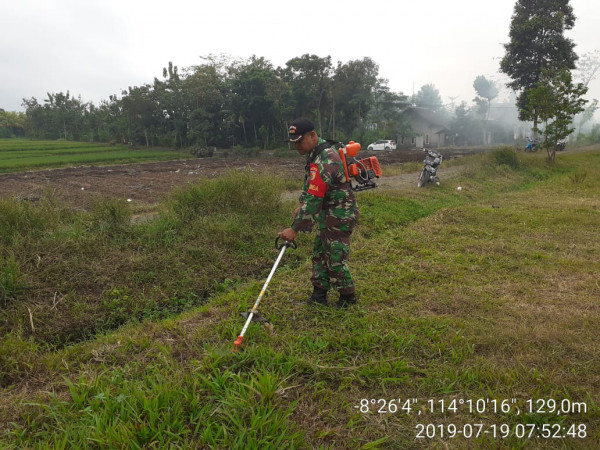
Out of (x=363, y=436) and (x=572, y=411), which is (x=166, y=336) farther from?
(x=572, y=411)

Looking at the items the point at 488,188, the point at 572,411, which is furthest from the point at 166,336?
the point at 488,188

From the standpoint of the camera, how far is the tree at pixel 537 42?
23734 mm

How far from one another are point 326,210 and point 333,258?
0.46 metres

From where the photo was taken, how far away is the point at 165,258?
4.88m

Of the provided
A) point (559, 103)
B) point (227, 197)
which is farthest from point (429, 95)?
point (227, 197)

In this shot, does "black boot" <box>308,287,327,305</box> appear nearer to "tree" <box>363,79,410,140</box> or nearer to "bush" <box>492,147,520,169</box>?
"bush" <box>492,147,520,169</box>

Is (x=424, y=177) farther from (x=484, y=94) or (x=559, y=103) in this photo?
(x=484, y=94)

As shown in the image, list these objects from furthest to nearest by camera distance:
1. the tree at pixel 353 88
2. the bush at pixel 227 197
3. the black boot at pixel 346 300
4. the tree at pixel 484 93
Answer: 1. the tree at pixel 484 93
2. the tree at pixel 353 88
3. the bush at pixel 227 197
4. the black boot at pixel 346 300

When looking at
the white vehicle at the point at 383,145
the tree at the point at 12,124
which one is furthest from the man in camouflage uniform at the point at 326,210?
the tree at the point at 12,124

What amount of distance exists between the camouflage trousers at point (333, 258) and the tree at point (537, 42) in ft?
82.1

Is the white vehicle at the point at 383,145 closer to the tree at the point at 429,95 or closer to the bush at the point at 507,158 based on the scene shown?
the bush at the point at 507,158

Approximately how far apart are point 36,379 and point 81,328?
1067 mm

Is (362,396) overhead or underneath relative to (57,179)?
A: underneath

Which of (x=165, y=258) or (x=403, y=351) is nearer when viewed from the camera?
(x=403, y=351)
